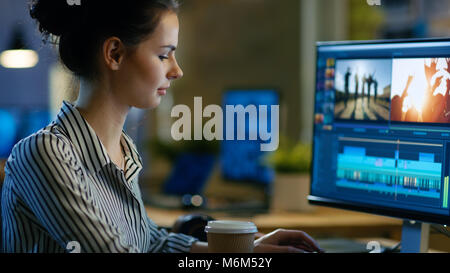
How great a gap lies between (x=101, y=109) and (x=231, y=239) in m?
0.33

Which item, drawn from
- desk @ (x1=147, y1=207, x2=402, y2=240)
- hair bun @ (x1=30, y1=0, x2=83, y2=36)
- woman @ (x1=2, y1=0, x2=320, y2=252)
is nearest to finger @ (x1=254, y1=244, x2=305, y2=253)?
woman @ (x1=2, y1=0, x2=320, y2=252)

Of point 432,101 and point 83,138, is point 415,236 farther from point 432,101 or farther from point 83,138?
point 83,138

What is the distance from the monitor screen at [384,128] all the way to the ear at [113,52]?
53cm

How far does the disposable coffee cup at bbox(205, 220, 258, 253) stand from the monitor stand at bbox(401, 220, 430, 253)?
1.50 feet

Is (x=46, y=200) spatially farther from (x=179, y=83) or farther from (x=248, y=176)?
(x=179, y=83)

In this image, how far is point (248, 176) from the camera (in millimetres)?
2863

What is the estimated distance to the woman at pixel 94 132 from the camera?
3.18ft

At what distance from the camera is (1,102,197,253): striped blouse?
37.4 inches

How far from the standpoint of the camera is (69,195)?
3.12ft

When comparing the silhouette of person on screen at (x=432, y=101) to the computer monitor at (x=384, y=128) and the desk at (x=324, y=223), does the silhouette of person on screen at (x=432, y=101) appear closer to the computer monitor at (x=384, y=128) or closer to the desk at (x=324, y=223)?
the computer monitor at (x=384, y=128)

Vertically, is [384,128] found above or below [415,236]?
above

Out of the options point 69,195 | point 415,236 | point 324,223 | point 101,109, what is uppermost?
point 101,109

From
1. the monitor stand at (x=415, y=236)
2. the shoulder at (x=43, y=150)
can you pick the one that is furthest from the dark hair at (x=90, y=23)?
the monitor stand at (x=415, y=236)

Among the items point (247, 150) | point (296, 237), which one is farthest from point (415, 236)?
point (247, 150)
